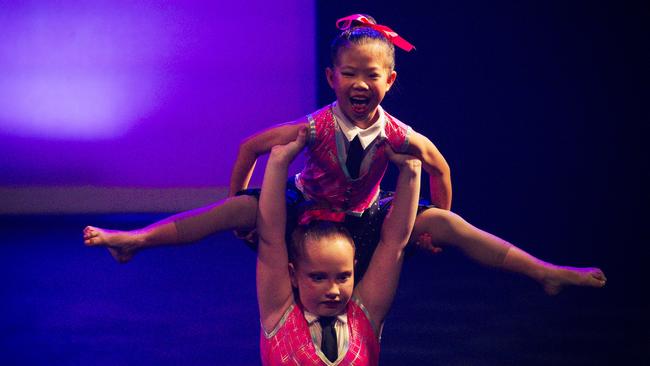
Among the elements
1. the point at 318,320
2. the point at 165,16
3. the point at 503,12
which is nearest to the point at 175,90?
the point at 165,16

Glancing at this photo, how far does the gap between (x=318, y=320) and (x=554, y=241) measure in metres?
2.25

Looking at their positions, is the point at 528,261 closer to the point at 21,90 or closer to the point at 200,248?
the point at 200,248

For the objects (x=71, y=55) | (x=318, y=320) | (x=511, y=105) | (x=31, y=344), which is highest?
(x=71, y=55)

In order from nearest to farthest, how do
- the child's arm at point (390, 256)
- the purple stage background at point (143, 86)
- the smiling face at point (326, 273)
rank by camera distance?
the smiling face at point (326, 273)
the child's arm at point (390, 256)
the purple stage background at point (143, 86)

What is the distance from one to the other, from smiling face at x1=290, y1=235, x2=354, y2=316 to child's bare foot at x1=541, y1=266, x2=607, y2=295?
1.70 feet

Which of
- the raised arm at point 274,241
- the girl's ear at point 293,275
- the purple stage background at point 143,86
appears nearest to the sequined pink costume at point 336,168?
the raised arm at point 274,241

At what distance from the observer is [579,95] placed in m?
3.88

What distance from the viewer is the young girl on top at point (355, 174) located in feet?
6.01

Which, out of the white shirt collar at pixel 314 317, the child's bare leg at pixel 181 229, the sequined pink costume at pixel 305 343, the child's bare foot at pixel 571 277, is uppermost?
the child's bare leg at pixel 181 229

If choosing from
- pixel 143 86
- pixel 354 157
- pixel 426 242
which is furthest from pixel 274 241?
pixel 143 86

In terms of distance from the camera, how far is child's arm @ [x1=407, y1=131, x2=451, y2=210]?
1.94 meters

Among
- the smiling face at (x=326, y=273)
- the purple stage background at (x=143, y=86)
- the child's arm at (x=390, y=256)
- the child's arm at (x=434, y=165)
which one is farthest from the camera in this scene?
the purple stage background at (x=143, y=86)

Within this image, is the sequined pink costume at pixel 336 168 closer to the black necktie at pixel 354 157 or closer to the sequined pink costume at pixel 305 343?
the black necktie at pixel 354 157

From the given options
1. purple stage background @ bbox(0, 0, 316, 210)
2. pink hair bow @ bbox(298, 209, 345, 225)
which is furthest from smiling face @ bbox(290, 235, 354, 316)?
purple stage background @ bbox(0, 0, 316, 210)
